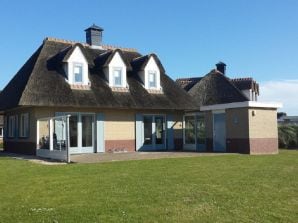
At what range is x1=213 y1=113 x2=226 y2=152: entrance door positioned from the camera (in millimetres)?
25922

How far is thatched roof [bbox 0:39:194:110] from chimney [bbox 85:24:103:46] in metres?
0.98

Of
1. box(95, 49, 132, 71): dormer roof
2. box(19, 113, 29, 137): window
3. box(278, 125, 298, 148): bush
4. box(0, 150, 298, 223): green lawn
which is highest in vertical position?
box(95, 49, 132, 71): dormer roof

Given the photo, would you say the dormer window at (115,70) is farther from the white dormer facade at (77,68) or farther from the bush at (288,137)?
the bush at (288,137)

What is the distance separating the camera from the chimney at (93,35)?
3040cm

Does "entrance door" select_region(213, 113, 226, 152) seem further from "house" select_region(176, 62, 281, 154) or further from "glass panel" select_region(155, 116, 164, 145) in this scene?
"glass panel" select_region(155, 116, 164, 145)

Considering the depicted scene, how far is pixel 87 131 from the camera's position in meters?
25.0

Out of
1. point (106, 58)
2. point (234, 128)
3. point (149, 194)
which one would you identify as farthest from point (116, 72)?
point (149, 194)

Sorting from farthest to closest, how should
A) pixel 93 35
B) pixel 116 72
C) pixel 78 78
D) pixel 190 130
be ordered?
1. pixel 93 35
2. pixel 190 130
3. pixel 116 72
4. pixel 78 78

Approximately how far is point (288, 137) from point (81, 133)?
52.2ft

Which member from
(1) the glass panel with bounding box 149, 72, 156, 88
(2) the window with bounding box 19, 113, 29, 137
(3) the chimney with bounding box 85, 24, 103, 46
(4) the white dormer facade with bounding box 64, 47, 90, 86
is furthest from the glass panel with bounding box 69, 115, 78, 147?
(3) the chimney with bounding box 85, 24, 103, 46

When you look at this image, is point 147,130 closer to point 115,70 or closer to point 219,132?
point 115,70

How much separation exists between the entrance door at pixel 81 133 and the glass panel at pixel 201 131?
7001mm

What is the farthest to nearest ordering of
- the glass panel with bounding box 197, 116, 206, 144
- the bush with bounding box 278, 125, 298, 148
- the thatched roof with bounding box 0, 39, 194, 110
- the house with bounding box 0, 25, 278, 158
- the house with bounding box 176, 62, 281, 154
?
the bush with bounding box 278, 125, 298, 148 → the glass panel with bounding box 197, 116, 206, 144 → the house with bounding box 176, 62, 281, 154 → the house with bounding box 0, 25, 278, 158 → the thatched roof with bounding box 0, 39, 194, 110

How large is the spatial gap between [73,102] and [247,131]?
9.80 metres
